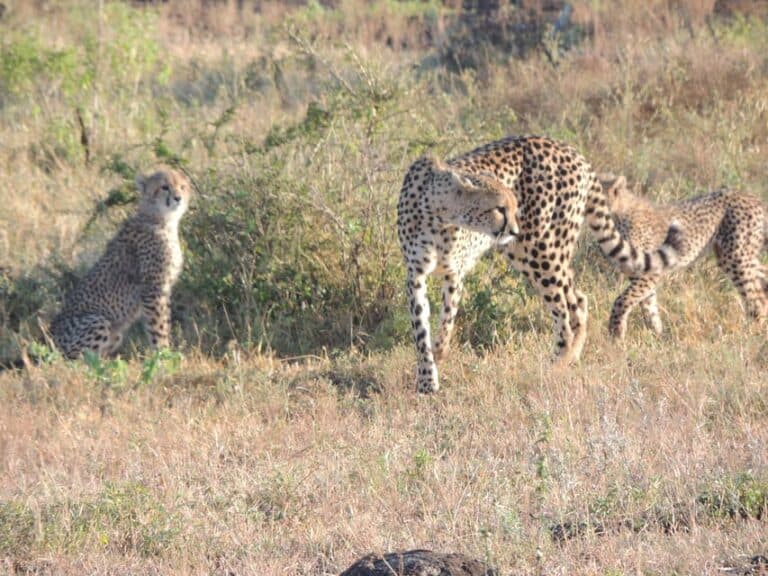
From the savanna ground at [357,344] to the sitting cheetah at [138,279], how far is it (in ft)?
0.69

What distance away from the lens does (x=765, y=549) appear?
3.66m

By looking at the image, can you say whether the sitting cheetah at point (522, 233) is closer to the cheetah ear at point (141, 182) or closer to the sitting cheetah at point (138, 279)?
the sitting cheetah at point (138, 279)

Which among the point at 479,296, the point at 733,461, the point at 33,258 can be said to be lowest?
the point at 33,258

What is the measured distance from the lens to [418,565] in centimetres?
345

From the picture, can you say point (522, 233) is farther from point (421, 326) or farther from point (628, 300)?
point (628, 300)

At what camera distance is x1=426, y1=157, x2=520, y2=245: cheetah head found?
20.2 feet

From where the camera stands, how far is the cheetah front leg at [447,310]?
21.7 feet

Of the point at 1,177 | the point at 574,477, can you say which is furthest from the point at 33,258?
the point at 574,477

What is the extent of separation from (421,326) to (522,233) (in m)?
0.75

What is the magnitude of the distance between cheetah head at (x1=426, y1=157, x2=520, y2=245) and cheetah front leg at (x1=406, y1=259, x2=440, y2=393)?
0.31 m

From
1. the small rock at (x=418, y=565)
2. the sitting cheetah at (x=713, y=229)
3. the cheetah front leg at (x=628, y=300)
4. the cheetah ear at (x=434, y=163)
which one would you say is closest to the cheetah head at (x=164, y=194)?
the cheetah ear at (x=434, y=163)

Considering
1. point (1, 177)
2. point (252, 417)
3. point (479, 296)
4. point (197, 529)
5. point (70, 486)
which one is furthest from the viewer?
point (1, 177)

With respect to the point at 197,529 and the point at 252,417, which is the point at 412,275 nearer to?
the point at 252,417

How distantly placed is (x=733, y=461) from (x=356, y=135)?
3821 millimetres
